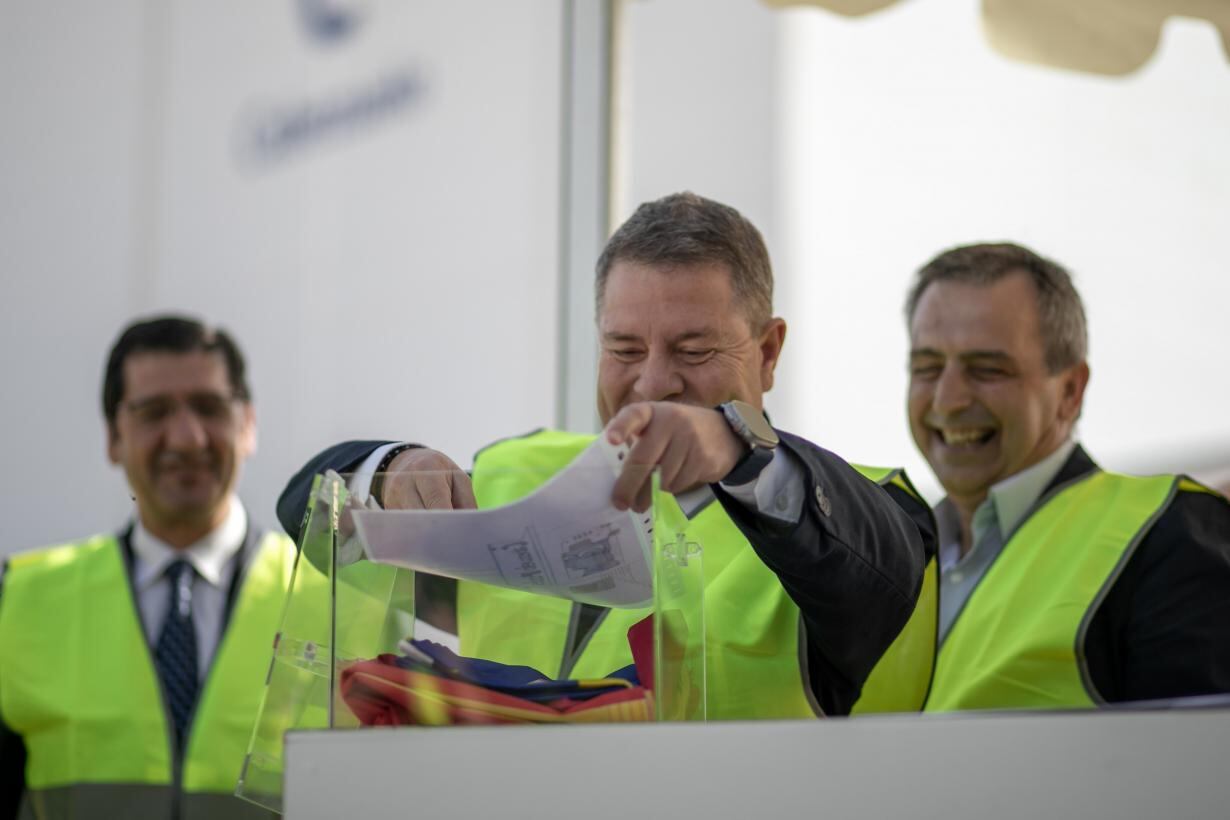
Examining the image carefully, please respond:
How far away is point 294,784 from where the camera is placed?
3.85 feet

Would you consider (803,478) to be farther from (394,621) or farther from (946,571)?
(946,571)

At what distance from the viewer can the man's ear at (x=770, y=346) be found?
88.0 inches

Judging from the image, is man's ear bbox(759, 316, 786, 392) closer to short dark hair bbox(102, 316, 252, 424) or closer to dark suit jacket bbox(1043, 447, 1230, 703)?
dark suit jacket bbox(1043, 447, 1230, 703)

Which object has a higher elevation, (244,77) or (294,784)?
(244,77)

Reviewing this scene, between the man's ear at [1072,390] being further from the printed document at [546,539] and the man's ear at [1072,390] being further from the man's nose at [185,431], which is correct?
the man's nose at [185,431]

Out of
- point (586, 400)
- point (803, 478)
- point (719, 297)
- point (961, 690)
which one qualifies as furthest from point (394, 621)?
point (586, 400)

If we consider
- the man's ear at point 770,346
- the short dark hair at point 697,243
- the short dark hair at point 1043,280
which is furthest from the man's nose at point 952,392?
the short dark hair at point 697,243

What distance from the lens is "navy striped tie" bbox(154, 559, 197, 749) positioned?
10.8ft

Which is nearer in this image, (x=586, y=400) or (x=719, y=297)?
(x=719, y=297)

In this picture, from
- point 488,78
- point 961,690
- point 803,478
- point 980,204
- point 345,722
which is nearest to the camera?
point 345,722

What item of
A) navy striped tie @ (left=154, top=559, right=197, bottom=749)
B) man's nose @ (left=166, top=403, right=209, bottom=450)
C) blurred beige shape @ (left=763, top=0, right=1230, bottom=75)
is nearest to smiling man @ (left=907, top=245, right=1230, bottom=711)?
blurred beige shape @ (left=763, top=0, right=1230, bottom=75)

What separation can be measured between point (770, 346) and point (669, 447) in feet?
2.99

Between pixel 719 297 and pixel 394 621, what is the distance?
0.92 m

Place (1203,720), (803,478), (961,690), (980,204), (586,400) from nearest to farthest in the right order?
(1203,720) → (803,478) → (961,690) → (586,400) → (980,204)
